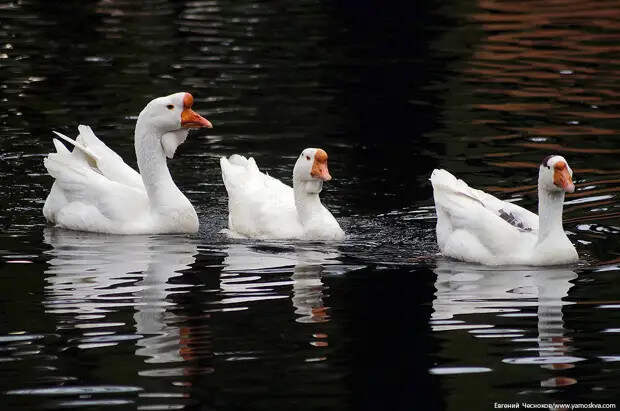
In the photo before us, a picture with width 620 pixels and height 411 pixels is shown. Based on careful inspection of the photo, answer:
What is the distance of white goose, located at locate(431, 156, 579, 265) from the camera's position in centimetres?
1326

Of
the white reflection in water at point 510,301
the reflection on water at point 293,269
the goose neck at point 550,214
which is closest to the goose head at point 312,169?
the reflection on water at point 293,269

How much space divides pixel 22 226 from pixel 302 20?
57.4ft

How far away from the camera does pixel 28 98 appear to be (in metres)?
22.9

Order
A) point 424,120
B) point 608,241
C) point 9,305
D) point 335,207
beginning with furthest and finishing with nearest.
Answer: point 424,120 → point 335,207 → point 608,241 → point 9,305

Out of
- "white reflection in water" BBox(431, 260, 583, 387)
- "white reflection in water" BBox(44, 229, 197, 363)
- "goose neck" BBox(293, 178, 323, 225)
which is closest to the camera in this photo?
"white reflection in water" BBox(431, 260, 583, 387)

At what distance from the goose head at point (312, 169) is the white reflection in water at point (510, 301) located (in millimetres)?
1803

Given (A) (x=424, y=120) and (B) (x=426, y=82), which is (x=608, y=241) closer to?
(A) (x=424, y=120)

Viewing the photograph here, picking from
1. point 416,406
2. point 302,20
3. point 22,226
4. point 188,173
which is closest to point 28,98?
point 188,173

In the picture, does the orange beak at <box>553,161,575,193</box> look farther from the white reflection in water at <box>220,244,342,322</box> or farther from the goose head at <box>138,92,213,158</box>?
the goose head at <box>138,92,213,158</box>

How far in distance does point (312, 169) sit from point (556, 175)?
2.79m

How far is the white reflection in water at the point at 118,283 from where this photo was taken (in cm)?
1098

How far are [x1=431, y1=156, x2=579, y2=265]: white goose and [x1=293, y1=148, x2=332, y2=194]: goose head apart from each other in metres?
1.22

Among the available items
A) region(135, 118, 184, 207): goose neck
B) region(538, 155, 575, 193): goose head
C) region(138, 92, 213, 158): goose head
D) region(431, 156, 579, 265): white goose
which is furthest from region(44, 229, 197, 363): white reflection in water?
region(538, 155, 575, 193): goose head

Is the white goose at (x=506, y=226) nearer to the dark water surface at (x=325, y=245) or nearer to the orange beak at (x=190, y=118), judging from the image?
the dark water surface at (x=325, y=245)
